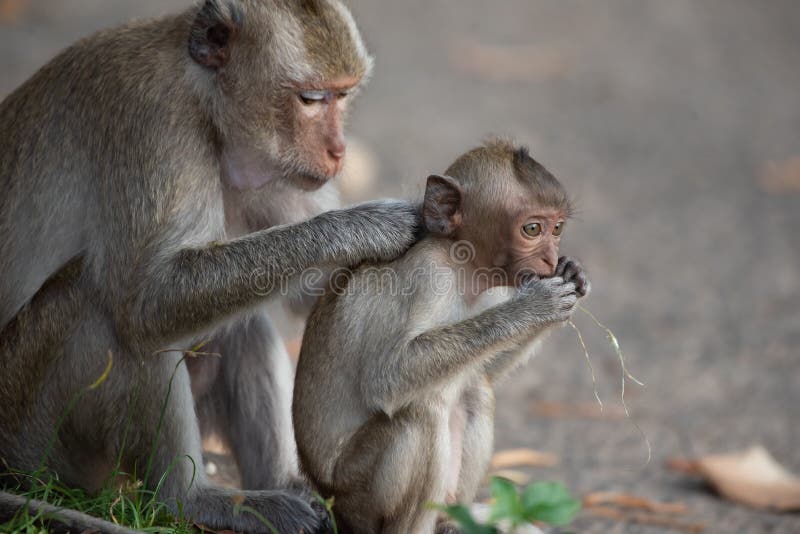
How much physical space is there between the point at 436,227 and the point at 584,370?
5.03m

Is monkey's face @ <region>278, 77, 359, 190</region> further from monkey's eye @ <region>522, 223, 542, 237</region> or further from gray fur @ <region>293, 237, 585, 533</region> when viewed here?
monkey's eye @ <region>522, 223, 542, 237</region>

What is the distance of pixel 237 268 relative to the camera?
210 inches

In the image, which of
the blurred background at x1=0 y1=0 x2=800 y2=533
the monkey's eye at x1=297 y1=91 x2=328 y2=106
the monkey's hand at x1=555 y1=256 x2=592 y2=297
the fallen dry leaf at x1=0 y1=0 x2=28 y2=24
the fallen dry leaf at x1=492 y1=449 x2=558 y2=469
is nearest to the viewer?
the monkey's hand at x1=555 y1=256 x2=592 y2=297

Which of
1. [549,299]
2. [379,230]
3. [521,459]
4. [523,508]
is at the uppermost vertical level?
[379,230]

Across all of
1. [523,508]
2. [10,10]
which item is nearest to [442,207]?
[523,508]

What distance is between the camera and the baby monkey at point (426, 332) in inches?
190

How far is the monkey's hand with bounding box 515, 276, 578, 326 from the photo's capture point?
4938 mm

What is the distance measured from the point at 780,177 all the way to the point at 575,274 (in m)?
9.16

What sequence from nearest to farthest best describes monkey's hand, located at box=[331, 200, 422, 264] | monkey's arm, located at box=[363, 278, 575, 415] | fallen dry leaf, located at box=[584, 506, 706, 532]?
monkey's arm, located at box=[363, 278, 575, 415], monkey's hand, located at box=[331, 200, 422, 264], fallen dry leaf, located at box=[584, 506, 706, 532]

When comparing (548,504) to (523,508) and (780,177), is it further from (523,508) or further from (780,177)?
(780,177)

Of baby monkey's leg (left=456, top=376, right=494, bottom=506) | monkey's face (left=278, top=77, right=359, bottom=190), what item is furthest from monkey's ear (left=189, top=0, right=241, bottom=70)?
baby monkey's leg (left=456, top=376, right=494, bottom=506)

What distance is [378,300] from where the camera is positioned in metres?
4.95

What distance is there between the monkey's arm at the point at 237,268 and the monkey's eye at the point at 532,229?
61 cm

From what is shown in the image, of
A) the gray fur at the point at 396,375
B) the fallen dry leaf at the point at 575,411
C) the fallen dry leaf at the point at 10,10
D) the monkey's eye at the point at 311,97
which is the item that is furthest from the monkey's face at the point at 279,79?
the fallen dry leaf at the point at 10,10
